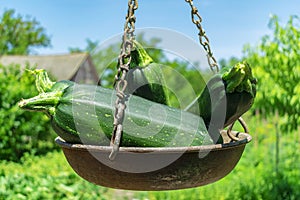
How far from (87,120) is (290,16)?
3.39 m

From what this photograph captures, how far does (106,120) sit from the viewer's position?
1.63m

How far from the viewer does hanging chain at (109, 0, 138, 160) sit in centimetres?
143

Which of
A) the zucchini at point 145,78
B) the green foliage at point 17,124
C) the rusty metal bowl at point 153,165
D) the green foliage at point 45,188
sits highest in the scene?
the zucchini at point 145,78

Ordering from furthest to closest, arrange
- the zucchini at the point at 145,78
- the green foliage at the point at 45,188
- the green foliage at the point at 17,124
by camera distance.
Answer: the green foliage at the point at 17,124, the green foliage at the point at 45,188, the zucchini at the point at 145,78

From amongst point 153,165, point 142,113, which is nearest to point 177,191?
point 142,113

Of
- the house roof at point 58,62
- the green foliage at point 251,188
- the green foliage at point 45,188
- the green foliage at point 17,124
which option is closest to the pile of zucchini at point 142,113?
the green foliage at point 45,188

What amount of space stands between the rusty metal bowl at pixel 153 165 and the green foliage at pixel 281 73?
8.65 feet

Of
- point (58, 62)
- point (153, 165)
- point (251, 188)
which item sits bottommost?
point (58, 62)

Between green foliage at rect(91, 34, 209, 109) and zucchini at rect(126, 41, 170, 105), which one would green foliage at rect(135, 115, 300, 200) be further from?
zucchini at rect(126, 41, 170, 105)

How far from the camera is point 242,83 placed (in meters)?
1.68

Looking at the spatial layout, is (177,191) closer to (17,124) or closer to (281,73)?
(281,73)

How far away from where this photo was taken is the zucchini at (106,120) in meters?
1.61

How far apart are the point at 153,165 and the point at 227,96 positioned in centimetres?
50

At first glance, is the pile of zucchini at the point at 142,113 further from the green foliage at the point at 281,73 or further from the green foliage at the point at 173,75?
the green foliage at the point at 281,73
